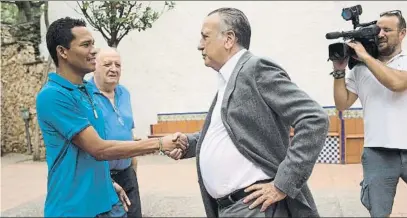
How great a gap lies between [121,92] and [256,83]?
1252mm

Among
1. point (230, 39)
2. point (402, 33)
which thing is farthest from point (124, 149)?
point (402, 33)

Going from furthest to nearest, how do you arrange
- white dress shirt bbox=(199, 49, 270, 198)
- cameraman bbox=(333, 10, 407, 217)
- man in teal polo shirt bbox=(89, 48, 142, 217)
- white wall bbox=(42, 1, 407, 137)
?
white wall bbox=(42, 1, 407, 137)
man in teal polo shirt bbox=(89, 48, 142, 217)
cameraman bbox=(333, 10, 407, 217)
white dress shirt bbox=(199, 49, 270, 198)

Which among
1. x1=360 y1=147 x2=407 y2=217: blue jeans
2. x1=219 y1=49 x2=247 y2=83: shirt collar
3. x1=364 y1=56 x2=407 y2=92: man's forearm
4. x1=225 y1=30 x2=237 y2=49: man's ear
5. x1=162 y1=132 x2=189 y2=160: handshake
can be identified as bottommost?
x1=360 y1=147 x2=407 y2=217: blue jeans

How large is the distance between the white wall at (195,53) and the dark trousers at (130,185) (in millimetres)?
2560

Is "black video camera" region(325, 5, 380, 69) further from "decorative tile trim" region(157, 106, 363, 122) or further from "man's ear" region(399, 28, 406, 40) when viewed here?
"decorative tile trim" region(157, 106, 363, 122)

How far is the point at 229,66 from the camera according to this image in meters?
1.67

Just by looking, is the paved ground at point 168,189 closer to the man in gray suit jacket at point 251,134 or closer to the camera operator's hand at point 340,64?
the camera operator's hand at point 340,64

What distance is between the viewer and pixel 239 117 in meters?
1.59

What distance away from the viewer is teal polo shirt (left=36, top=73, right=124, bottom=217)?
5.76ft

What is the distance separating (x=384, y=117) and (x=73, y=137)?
111 cm

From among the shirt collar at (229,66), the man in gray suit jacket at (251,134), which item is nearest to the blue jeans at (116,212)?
the man in gray suit jacket at (251,134)

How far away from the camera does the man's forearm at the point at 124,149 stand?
1845 mm

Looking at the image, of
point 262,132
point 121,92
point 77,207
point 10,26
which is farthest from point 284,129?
point 10,26

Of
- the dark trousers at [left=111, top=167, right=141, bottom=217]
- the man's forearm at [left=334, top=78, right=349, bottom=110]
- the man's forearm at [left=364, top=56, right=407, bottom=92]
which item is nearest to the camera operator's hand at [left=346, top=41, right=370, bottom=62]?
the man's forearm at [left=364, top=56, right=407, bottom=92]
